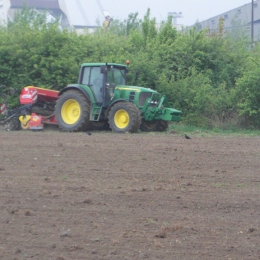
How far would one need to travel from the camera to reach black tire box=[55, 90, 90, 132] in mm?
17531

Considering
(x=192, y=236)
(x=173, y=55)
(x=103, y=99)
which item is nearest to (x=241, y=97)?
(x=173, y=55)

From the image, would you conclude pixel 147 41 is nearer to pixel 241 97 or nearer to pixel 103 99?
pixel 241 97

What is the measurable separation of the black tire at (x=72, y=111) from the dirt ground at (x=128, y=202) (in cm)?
380

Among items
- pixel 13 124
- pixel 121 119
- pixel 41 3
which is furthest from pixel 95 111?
pixel 41 3

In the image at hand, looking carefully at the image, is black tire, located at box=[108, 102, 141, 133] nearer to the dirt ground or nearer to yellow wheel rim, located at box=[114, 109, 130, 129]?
yellow wheel rim, located at box=[114, 109, 130, 129]

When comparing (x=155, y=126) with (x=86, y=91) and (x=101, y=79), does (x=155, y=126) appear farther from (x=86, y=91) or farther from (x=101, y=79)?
(x=86, y=91)

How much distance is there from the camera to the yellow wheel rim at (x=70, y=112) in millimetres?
18016

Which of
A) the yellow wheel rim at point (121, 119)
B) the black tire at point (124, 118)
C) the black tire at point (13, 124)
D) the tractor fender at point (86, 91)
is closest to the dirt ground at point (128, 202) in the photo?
the black tire at point (124, 118)

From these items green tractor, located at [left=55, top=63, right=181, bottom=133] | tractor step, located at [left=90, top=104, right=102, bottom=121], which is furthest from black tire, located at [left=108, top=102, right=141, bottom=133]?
tractor step, located at [left=90, top=104, right=102, bottom=121]

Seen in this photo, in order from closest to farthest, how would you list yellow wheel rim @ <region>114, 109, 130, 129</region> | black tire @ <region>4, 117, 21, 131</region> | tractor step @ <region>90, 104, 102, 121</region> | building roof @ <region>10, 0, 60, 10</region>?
yellow wheel rim @ <region>114, 109, 130, 129</region> < tractor step @ <region>90, 104, 102, 121</region> < black tire @ <region>4, 117, 21, 131</region> < building roof @ <region>10, 0, 60, 10</region>

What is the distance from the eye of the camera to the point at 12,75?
21641mm

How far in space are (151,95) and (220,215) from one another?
35.4 ft

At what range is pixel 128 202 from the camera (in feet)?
26.1

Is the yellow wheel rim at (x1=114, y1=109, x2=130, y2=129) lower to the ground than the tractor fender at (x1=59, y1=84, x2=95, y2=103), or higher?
lower
